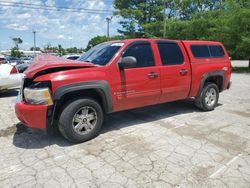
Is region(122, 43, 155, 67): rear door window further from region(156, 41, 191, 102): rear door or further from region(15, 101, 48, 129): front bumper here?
region(15, 101, 48, 129): front bumper

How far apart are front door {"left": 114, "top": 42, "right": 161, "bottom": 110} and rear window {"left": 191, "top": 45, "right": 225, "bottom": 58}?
1516 millimetres

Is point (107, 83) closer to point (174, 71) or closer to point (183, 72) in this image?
point (174, 71)

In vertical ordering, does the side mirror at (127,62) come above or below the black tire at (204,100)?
above

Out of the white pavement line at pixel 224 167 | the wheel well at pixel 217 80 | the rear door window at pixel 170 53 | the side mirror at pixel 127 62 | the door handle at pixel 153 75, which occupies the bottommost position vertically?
the white pavement line at pixel 224 167

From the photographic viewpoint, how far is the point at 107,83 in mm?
4430

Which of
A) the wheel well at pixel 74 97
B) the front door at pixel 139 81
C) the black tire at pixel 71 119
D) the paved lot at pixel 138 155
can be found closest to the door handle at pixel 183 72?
the front door at pixel 139 81

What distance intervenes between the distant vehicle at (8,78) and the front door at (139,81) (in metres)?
4.91

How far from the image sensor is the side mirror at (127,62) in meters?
4.40

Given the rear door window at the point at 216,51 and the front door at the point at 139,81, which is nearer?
the front door at the point at 139,81

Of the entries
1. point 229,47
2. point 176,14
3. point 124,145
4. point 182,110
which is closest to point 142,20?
point 176,14

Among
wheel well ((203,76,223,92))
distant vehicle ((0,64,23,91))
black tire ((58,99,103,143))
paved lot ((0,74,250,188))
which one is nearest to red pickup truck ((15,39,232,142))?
black tire ((58,99,103,143))

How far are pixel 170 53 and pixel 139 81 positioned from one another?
119cm

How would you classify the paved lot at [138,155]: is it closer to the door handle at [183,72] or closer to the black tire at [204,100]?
the black tire at [204,100]

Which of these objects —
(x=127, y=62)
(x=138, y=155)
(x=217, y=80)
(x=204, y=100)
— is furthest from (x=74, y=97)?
(x=217, y=80)
